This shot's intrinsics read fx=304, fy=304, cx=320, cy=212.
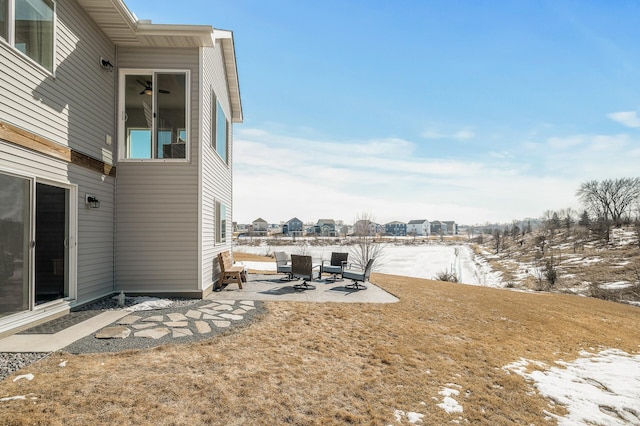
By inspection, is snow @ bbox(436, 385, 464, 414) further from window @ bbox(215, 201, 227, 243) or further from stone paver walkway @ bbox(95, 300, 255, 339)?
window @ bbox(215, 201, 227, 243)

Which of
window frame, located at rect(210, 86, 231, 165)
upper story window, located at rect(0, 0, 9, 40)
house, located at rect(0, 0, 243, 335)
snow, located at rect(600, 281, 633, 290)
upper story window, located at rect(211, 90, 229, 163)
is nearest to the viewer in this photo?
upper story window, located at rect(0, 0, 9, 40)

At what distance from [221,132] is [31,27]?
4627 millimetres

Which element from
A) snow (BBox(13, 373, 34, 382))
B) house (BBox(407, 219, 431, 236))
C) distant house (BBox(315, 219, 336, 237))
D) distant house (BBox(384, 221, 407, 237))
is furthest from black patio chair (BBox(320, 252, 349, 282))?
distant house (BBox(384, 221, 407, 237))

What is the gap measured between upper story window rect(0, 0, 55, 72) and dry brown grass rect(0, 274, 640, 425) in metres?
4.28

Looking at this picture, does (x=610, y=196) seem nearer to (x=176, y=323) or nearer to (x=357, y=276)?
(x=357, y=276)

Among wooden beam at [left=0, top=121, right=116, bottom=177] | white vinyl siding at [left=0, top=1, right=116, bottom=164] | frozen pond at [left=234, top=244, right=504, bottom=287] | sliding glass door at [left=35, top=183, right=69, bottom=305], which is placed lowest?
frozen pond at [left=234, top=244, right=504, bottom=287]

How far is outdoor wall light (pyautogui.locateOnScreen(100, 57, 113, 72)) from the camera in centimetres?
615

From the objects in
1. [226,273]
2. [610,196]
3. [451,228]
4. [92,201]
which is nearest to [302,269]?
[226,273]

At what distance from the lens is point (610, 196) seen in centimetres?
4359

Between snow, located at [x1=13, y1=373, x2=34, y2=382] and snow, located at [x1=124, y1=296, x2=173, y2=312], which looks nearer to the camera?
snow, located at [x1=13, y1=373, x2=34, y2=382]

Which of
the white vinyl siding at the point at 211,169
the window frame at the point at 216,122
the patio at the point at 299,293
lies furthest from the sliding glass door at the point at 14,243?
Answer: the window frame at the point at 216,122

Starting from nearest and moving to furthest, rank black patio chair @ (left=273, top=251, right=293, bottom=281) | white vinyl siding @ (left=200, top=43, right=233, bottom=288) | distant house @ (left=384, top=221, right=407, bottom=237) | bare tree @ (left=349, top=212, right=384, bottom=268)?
white vinyl siding @ (left=200, top=43, right=233, bottom=288)
black patio chair @ (left=273, top=251, right=293, bottom=281)
bare tree @ (left=349, top=212, right=384, bottom=268)
distant house @ (left=384, top=221, right=407, bottom=237)

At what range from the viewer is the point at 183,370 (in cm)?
327

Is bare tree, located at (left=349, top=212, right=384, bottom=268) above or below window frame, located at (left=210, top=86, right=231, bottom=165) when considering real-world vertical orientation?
below
